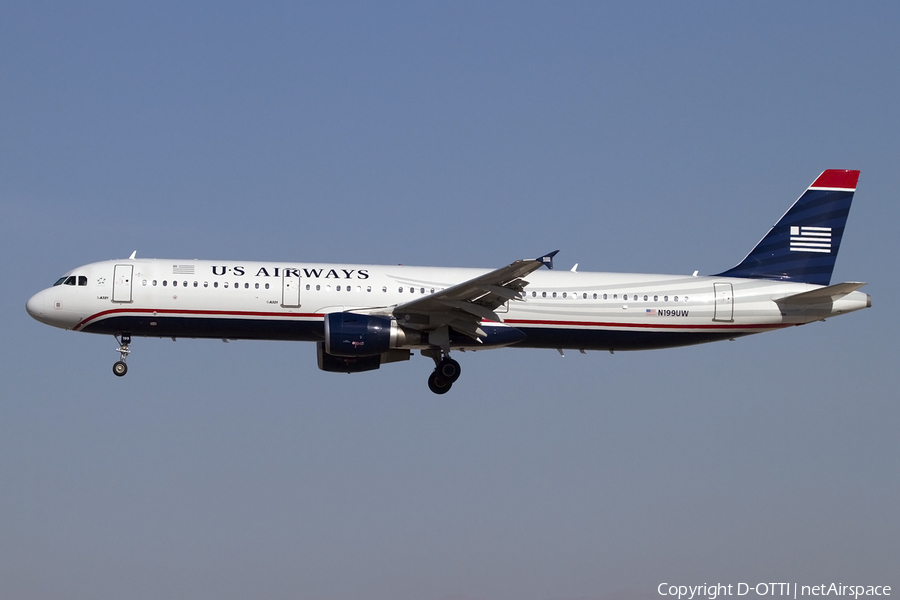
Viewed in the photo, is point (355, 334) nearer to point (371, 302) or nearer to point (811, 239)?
point (371, 302)

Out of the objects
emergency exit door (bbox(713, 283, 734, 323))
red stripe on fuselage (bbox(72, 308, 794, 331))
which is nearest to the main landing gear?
red stripe on fuselage (bbox(72, 308, 794, 331))

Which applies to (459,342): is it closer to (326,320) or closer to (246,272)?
(326,320)

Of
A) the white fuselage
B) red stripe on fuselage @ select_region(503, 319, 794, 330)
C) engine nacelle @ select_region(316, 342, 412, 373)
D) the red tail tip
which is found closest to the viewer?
the white fuselage

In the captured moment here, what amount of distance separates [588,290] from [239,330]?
1114 cm

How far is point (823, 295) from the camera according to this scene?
1427 inches

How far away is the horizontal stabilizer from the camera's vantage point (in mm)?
35219

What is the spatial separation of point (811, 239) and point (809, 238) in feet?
0.25

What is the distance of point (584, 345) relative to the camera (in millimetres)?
36656

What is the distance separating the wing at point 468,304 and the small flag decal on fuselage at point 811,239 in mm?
11217

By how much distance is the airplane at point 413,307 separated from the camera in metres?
34.8

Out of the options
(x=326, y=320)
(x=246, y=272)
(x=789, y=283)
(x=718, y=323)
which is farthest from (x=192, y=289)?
(x=789, y=283)

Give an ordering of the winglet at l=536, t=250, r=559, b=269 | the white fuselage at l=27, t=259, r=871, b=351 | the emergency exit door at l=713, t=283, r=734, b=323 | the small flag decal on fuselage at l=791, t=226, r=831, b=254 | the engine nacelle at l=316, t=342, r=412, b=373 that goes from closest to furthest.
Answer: the winglet at l=536, t=250, r=559, b=269 < the white fuselage at l=27, t=259, r=871, b=351 < the engine nacelle at l=316, t=342, r=412, b=373 < the emergency exit door at l=713, t=283, r=734, b=323 < the small flag decal on fuselage at l=791, t=226, r=831, b=254

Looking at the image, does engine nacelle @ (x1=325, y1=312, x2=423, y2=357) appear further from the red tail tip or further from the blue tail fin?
the red tail tip

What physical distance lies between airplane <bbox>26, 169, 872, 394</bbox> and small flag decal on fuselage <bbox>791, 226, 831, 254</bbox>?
1.97 meters
